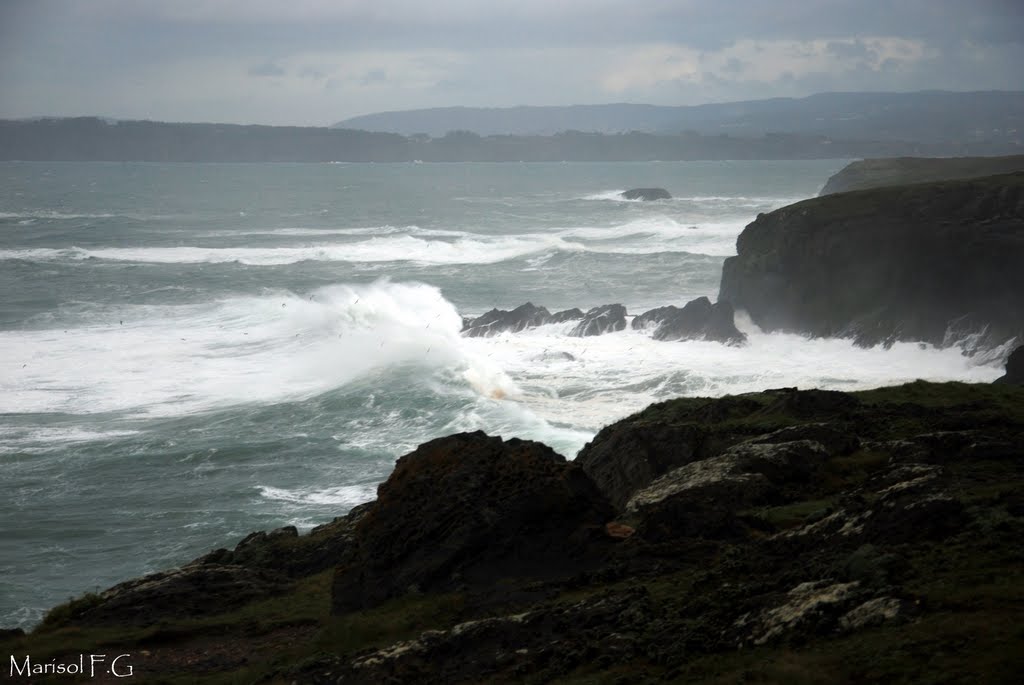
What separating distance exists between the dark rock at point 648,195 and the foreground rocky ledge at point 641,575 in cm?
10133

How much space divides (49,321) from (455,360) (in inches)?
794

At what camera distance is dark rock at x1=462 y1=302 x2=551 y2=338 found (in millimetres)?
46188

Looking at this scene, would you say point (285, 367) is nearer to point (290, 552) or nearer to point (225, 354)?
point (225, 354)

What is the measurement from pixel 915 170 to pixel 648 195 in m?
46.8

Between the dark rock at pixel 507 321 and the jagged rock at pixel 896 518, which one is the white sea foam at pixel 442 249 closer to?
the dark rock at pixel 507 321

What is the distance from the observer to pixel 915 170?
7462 cm

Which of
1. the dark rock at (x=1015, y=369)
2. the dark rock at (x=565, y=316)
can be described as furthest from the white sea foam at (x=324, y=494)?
the dark rock at (x=565, y=316)

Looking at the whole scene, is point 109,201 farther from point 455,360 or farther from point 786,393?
point 786,393

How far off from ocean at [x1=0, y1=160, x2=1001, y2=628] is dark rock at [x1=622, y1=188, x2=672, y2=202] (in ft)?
99.1

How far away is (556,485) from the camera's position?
1367cm

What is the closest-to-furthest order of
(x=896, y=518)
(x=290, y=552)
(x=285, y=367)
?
(x=896, y=518), (x=290, y=552), (x=285, y=367)

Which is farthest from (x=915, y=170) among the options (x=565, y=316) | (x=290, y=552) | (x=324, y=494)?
(x=290, y=552)

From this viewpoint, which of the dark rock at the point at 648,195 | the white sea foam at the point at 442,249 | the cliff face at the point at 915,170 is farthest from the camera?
the dark rock at the point at 648,195

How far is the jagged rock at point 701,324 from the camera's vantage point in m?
42.7
